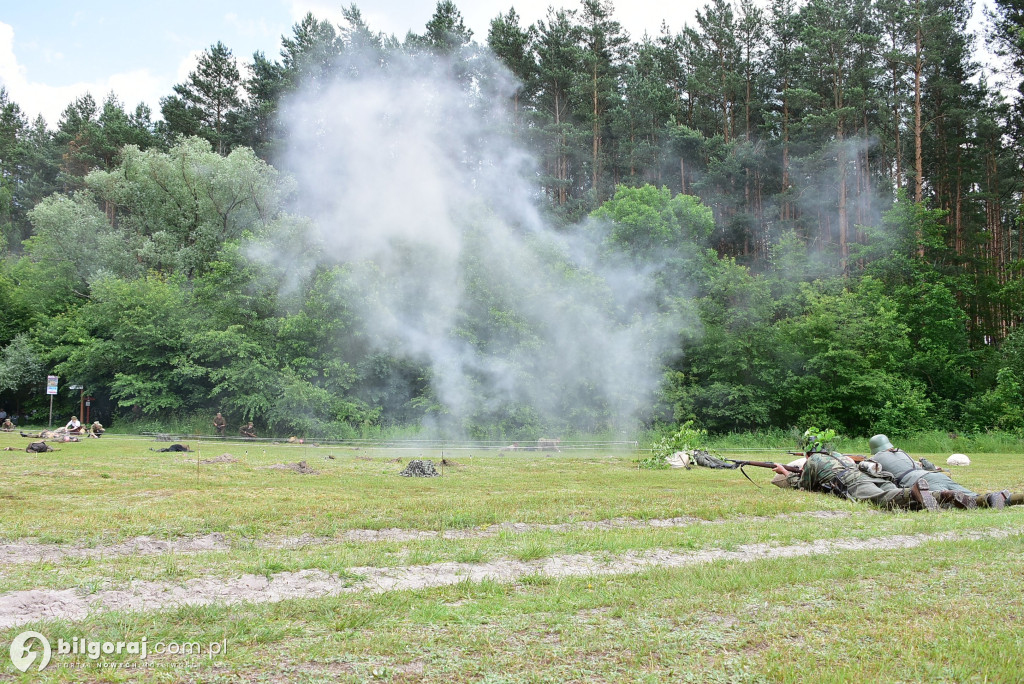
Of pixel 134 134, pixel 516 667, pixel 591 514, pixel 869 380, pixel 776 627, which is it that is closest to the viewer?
pixel 516 667

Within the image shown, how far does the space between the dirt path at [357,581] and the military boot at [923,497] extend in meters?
2.37

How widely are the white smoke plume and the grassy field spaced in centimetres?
1475

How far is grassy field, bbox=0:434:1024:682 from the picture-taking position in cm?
350

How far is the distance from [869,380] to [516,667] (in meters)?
24.4

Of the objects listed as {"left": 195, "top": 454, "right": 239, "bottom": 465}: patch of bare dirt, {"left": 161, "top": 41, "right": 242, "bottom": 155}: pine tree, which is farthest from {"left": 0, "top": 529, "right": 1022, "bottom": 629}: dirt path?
{"left": 161, "top": 41, "right": 242, "bottom": 155}: pine tree

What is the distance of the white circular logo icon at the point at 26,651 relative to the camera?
3381mm

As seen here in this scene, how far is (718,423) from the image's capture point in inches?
1004

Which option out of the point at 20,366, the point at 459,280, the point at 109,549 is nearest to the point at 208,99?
the point at 20,366

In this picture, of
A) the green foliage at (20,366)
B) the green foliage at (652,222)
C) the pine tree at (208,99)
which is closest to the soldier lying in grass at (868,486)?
the green foliage at (652,222)

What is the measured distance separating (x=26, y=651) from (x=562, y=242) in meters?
27.8

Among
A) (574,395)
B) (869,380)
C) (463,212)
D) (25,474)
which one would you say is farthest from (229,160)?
(869,380)

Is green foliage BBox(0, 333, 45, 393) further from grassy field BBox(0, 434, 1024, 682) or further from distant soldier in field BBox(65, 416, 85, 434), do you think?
grassy field BBox(0, 434, 1024, 682)

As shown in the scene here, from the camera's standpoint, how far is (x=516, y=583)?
5312 millimetres

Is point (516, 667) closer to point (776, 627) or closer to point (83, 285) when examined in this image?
point (776, 627)
